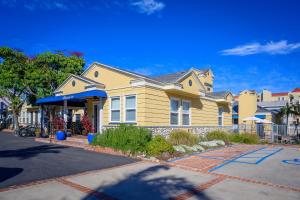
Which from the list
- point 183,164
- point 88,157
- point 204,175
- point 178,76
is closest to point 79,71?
point 178,76

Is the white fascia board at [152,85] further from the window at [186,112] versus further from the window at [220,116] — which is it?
the window at [220,116]

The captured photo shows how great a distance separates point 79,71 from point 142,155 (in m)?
18.0

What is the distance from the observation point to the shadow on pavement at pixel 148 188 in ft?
21.2

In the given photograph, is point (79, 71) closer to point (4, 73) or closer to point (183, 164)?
point (4, 73)

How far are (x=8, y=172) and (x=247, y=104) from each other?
32172 millimetres

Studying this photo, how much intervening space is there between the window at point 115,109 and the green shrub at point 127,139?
237 centimetres

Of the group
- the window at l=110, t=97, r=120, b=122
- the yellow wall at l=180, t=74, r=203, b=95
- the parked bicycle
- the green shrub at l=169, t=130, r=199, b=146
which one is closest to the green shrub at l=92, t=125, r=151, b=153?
the window at l=110, t=97, r=120, b=122

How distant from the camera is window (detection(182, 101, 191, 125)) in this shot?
18.8 metres

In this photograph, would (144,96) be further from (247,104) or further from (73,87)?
(247,104)

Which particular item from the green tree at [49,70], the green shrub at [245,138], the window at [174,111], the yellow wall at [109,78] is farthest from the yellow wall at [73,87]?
the green shrub at [245,138]

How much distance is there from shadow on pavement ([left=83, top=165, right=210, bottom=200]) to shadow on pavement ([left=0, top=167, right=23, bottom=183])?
3134 mm

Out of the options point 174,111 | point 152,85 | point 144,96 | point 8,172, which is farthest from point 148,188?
point 174,111

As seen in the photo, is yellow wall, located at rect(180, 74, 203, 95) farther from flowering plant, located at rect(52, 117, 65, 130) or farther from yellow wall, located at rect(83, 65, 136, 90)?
flowering plant, located at rect(52, 117, 65, 130)

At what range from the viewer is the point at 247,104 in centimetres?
3469
